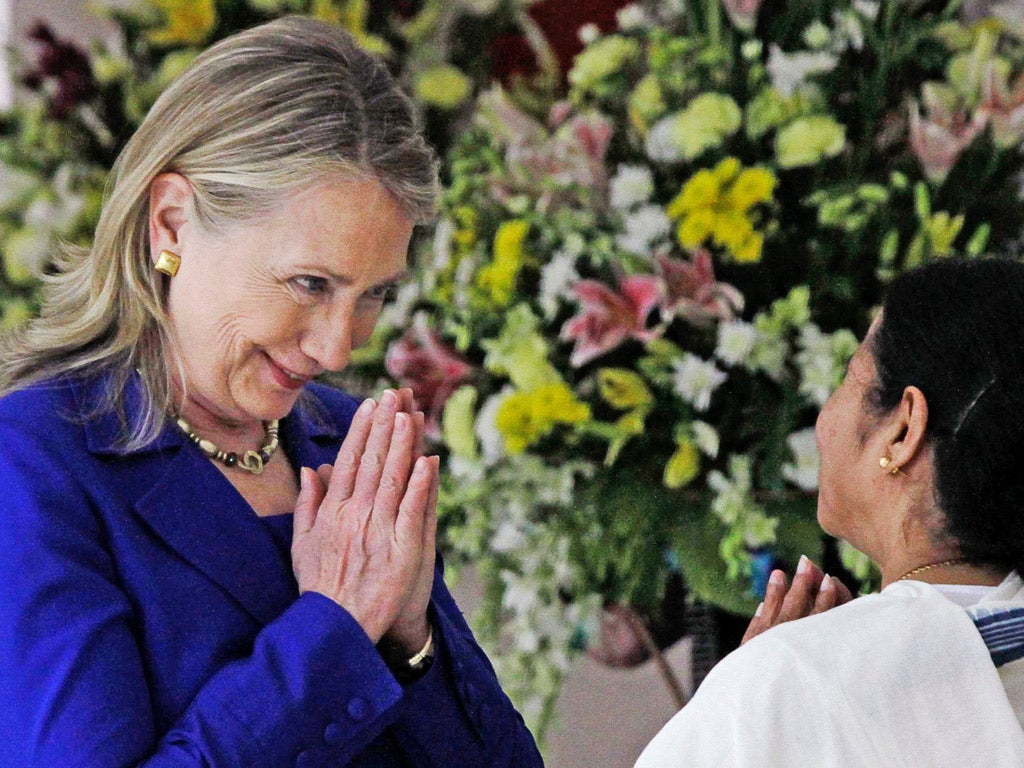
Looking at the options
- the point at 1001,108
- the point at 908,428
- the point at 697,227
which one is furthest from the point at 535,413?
the point at 1001,108

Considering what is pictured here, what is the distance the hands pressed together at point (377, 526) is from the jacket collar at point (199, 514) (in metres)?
0.04

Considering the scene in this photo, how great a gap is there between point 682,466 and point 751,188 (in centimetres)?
41

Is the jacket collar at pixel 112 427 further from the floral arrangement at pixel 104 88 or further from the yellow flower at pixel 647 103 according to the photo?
the floral arrangement at pixel 104 88

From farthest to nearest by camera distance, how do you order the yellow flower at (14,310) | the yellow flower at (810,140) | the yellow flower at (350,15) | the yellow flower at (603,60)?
1. the yellow flower at (14,310)
2. the yellow flower at (350,15)
3. the yellow flower at (603,60)
4. the yellow flower at (810,140)

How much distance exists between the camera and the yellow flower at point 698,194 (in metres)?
2.05

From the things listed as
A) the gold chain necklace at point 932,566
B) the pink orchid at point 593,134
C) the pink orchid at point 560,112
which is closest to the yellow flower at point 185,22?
the pink orchid at point 560,112

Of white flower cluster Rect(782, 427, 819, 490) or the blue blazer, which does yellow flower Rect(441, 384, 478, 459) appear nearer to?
white flower cluster Rect(782, 427, 819, 490)

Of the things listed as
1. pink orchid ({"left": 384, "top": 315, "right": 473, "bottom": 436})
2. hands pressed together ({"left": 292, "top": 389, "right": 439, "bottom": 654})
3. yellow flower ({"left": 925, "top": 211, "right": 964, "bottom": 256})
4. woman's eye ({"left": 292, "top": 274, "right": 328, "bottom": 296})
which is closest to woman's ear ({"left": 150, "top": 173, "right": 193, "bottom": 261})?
woman's eye ({"left": 292, "top": 274, "right": 328, "bottom": 296})

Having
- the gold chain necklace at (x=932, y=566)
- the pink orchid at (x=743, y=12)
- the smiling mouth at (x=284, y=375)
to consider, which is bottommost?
the gold chain necklace at (x=932, y=566)

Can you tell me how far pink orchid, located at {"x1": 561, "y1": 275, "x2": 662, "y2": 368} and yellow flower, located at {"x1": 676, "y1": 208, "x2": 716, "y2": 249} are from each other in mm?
81

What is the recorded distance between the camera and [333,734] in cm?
133

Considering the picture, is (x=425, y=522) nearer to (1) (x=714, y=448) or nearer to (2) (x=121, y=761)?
(2) (x=121, y=761)

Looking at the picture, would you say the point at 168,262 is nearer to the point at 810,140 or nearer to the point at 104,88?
the point at 810,140

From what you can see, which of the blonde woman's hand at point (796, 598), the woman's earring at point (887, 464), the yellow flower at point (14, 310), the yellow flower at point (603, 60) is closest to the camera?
the woman's earring at point (887, 464)
